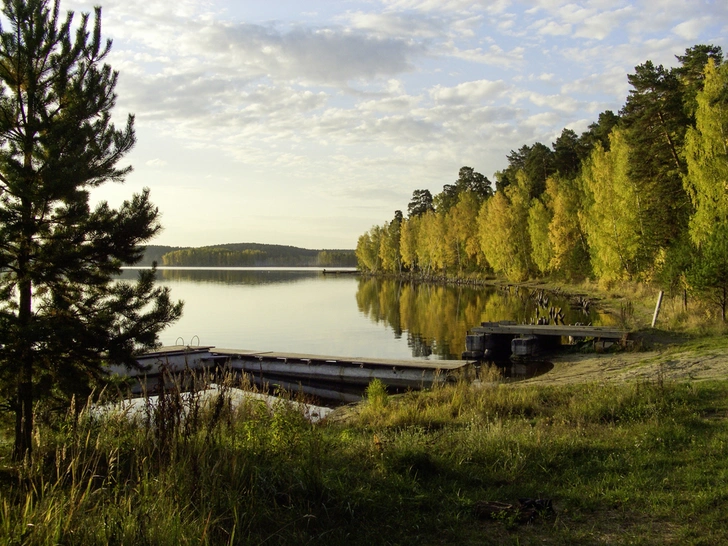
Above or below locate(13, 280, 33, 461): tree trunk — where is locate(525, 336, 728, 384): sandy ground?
below

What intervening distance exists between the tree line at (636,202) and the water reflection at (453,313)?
4769 mm

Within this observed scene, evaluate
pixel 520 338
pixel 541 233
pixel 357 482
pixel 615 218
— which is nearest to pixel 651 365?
pixel 520 338

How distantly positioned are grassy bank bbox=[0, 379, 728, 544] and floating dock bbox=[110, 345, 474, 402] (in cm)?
1142

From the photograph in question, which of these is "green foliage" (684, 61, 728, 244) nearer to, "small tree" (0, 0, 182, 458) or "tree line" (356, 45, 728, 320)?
"tree line" (356, 45, 728, 320)

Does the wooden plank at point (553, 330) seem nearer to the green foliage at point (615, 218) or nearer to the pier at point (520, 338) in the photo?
the pier at point (520, 338)

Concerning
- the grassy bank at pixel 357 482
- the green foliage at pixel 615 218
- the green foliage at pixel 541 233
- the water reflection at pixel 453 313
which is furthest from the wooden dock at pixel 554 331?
the green foliage at pixel 541 233

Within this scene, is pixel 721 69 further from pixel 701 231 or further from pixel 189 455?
pixel 189 455

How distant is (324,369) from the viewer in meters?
22.1

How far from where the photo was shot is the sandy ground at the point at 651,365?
13.6 meters

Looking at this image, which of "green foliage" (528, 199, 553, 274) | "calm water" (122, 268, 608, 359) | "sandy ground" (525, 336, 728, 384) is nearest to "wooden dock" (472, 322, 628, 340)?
"sandy ground" (525, 336, 728, 384)

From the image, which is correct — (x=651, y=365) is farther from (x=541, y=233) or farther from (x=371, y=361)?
(x=541, y=233)

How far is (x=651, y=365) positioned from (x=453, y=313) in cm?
2727

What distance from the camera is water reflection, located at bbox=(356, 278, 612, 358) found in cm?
3086

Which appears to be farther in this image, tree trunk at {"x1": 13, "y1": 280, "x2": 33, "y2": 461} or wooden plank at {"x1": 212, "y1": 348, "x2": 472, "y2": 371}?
wooden plank at {"x1": 212, "y1": 348, "x2": 472, "y2": 371}
